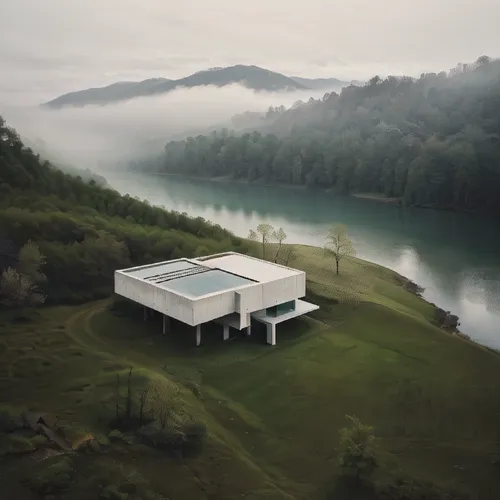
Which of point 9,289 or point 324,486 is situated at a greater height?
point 9,289

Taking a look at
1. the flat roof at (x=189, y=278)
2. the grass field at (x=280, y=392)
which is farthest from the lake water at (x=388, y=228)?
the flat roof at (x=189, y=278)

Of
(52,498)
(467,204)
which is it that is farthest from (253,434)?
(467,204)

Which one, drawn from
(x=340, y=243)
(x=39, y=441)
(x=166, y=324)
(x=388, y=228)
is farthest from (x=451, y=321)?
(x=388, y=228)

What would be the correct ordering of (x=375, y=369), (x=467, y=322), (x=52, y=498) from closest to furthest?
1. (x=52, y=498)
2. (x=375, y=369)
3. (x=467, y=322)

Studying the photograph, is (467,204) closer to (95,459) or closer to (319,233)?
(319,233)

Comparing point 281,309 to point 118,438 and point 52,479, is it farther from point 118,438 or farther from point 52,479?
point 52,479

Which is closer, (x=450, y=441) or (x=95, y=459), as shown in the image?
(x=95, y=459)

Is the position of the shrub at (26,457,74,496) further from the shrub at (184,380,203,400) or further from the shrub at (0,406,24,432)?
the shrub at (184,380,203,400)

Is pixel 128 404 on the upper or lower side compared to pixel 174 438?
upper
